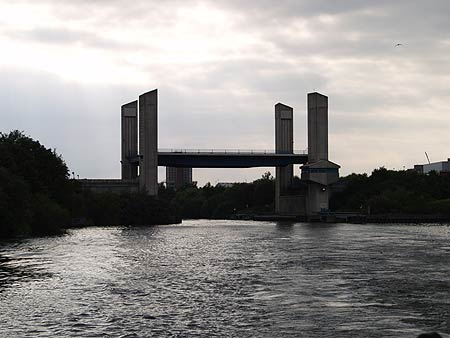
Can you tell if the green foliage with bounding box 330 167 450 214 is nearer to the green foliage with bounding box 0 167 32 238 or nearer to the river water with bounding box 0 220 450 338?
the green foliage with bounding box 0 167 32 238

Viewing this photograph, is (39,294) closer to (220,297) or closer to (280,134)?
Result: (220,297)

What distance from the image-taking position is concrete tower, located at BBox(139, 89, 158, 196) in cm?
13262

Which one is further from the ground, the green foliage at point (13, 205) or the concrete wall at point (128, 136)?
the concrete wall at point (128, 136)

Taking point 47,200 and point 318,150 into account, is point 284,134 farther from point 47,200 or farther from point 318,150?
point 47,200

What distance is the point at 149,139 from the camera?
133 m

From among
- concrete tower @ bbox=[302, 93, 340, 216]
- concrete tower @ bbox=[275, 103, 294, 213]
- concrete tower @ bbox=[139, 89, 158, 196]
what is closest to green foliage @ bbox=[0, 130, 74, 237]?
concrete tower @ bbox=[139, 89, 158, 196]

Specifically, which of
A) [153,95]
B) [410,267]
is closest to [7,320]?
[410,267]

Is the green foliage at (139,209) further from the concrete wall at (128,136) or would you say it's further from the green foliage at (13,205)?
the green foliage at (13,205)

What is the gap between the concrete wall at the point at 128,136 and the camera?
145 metres

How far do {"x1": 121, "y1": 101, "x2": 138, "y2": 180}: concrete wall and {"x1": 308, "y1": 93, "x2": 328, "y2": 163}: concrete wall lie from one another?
34.2 meters

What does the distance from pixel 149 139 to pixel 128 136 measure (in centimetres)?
1352

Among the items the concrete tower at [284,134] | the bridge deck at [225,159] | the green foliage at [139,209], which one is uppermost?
the concrete tower at [284,134]

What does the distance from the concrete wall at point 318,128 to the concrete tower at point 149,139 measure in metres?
31.8

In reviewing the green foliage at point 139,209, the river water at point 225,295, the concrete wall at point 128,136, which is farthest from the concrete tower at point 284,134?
the river water at point 225,295
